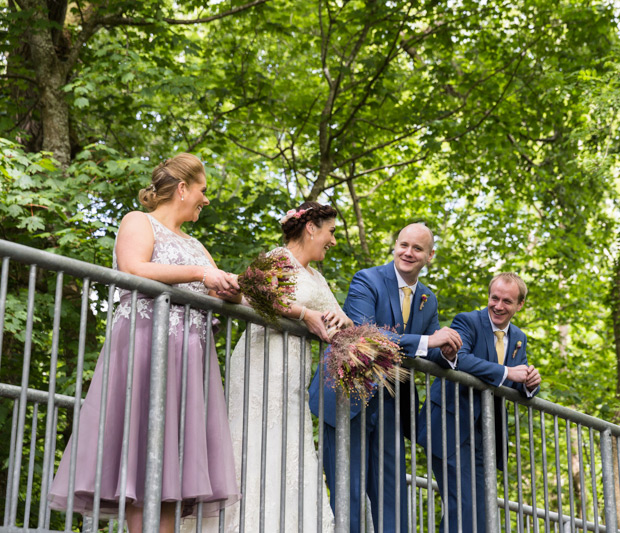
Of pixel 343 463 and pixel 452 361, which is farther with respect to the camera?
pixel 452 361

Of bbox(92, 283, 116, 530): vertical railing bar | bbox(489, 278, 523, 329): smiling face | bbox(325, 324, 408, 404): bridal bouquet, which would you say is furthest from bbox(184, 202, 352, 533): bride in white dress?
bbox(489, 278, 523, 329): smiling face

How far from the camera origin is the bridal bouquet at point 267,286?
3.58m

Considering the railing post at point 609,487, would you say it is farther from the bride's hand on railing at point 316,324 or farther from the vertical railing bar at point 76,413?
the vertical railing bar at point 76,413

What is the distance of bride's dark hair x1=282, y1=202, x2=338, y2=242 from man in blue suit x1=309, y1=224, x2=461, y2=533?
0.37 meters

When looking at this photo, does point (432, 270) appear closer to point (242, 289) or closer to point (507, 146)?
point (507, 146)

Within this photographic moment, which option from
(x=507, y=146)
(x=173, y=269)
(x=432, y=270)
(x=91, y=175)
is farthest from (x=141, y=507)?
(x=507, y=146)

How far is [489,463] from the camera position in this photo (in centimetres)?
468

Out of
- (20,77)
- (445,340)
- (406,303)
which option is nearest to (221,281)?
(445,340)

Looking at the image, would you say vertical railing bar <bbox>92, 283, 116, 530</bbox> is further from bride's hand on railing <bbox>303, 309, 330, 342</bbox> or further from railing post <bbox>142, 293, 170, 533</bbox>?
bride's hand on railing <bbox>303, 309, 330, 342</bbox>

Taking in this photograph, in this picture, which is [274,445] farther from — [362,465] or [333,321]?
[333,321]

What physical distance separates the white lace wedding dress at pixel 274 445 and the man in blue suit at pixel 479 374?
92 cm

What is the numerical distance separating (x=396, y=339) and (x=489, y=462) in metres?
1.09

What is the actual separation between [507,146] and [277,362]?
9.17 m

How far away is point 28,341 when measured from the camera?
264 cm
